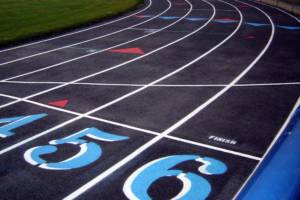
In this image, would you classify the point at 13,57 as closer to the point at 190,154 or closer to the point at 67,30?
the point at 67,30

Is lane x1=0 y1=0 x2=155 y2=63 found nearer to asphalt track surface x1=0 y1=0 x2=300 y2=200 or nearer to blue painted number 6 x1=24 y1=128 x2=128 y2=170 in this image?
asphalt track surface x1=0 y1=0 x2=300 y2=200

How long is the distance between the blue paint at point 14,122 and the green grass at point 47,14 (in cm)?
864

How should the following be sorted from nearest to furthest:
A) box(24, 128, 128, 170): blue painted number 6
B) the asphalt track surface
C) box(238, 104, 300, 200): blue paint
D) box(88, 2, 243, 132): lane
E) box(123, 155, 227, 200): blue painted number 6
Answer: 1. box(238, 104, 300, 200): blue paint
2. box(123, 155, 227, 200): blue painted number 6
3. the asphalt track surface
4. box(24, 128, 128, 170): blue painted number 6
5. box(88, 2, 243, 132): lane

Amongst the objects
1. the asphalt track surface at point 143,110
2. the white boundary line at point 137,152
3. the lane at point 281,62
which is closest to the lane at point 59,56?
the asphalt track surface at point 143,110

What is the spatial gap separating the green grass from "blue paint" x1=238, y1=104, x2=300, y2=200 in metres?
15.1

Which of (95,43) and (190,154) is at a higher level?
(95,43)

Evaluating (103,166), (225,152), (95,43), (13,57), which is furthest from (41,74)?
(225,152)

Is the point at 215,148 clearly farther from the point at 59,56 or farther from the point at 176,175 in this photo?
the point at 59,56

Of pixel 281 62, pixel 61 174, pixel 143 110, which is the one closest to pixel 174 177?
pixel 61 174

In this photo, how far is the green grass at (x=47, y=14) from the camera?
18806 mm

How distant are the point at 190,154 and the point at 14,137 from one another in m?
3.67

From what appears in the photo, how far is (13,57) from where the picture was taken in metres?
14.8

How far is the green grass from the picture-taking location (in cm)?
1881

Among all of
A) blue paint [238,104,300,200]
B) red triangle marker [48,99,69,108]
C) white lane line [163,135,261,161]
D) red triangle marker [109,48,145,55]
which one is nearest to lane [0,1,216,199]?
white lane line [163,135,261,161]
